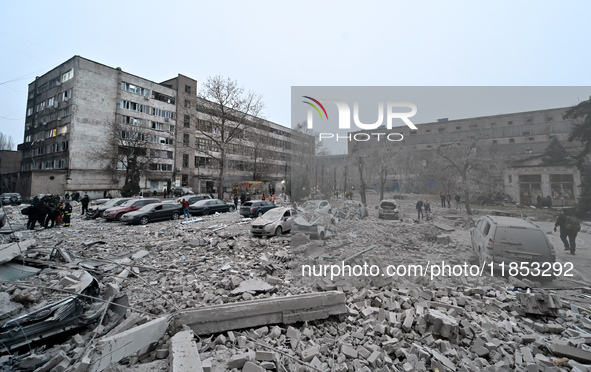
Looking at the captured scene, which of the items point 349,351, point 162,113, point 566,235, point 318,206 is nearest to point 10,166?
point 162,113

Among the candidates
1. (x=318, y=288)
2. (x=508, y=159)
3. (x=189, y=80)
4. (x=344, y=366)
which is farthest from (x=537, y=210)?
(x=189, y=80)

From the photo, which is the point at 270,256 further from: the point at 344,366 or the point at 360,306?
the point at 344,366

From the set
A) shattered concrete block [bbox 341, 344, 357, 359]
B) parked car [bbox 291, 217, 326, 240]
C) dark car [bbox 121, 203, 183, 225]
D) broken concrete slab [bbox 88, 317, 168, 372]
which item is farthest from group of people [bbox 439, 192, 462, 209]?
dark car [bbox 121, 203, 183, 225]

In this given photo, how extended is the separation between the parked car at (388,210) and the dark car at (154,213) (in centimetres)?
1333

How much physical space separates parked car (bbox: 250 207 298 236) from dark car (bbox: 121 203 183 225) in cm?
757

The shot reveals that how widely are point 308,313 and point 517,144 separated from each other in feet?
22.0

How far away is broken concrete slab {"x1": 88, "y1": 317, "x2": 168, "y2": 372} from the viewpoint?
321 cm

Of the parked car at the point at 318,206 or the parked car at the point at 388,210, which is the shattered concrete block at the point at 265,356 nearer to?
the parked car at the point at 388,210

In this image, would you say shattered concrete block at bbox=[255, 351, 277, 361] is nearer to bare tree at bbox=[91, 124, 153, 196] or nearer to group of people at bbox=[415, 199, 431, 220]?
group of people at bbox=[415, 199, 431, 220]

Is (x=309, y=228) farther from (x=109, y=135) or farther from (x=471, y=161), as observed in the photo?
(x=109, y=135)

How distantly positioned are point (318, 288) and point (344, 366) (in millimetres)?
2305

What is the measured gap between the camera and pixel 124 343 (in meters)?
3.44

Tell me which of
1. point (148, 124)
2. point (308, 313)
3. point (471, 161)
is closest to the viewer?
point (308, 313)

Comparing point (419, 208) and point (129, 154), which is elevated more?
point (129, 154)
